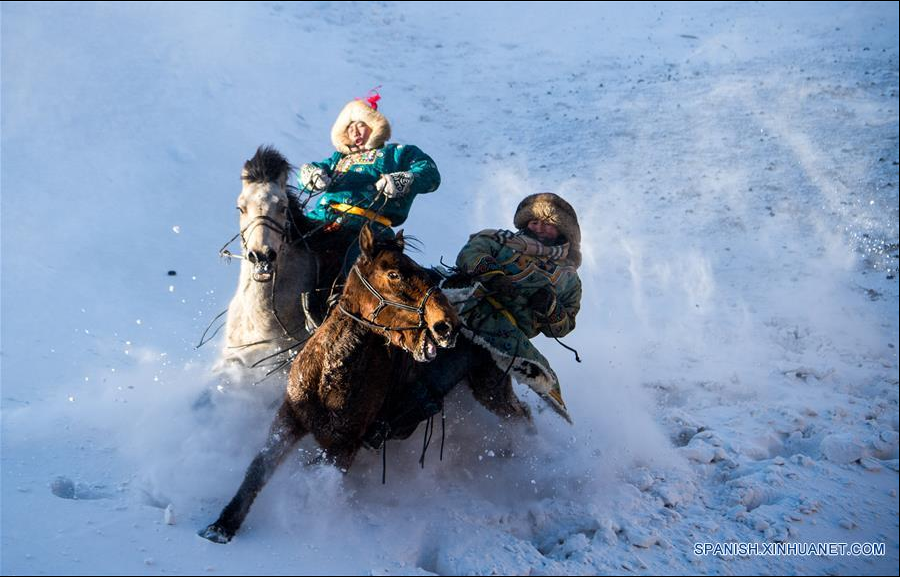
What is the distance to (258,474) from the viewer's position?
4090 millimetres

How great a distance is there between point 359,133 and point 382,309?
2535mm

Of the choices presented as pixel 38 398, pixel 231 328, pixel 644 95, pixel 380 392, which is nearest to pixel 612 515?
pixel 380 392

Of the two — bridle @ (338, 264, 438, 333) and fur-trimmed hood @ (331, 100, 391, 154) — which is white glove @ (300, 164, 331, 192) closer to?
fur-trimmed hood @ (331, 100, 391, 154)

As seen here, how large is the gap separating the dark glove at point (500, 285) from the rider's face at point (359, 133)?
5.51ft

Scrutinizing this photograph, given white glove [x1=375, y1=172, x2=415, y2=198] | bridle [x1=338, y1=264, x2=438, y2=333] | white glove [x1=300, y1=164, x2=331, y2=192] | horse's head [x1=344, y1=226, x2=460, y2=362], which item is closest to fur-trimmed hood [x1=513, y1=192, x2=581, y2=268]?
white glove [x1=375, y1=172, x2=415, y2=198]

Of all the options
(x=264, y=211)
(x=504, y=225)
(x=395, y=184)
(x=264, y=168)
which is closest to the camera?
(x=264, y=211)

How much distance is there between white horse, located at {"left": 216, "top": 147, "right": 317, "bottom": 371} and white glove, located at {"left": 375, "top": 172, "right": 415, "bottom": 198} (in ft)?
2.02

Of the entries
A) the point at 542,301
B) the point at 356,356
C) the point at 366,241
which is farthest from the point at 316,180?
the point at 542,301

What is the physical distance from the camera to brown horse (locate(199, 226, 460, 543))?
3.85 metres

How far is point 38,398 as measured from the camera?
563 cm

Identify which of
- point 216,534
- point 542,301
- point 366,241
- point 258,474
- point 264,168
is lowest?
point 216,534

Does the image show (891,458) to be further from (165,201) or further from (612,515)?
(165,201)

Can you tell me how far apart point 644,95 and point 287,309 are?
13.7m

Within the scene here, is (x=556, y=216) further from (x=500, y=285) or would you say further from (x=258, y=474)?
(x=258, y=474)
